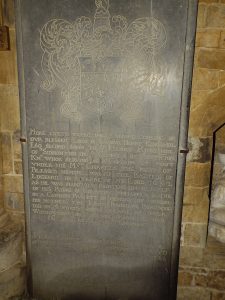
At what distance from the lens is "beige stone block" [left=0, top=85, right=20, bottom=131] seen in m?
2.40

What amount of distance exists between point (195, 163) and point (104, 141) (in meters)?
0.75

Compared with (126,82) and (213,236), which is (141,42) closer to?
(126,82)

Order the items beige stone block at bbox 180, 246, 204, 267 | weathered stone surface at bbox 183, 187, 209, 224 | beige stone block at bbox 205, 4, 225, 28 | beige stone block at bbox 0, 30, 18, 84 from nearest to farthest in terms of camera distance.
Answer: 1. beige stone block at bbox 205, 4, 225, 28
2. beige stone block at bbox 0, 30, 18, 84
3. weathered stone surface at bbox 183, 187, 209, 224
4. beige stone block at bbox 180, 246, 204, 267

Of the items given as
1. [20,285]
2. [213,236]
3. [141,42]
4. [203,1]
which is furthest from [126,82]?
[20,285]

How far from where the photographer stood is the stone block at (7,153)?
2.51 m

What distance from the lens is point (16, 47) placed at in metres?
2.28

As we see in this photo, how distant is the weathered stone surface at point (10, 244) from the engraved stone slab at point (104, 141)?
111 millimetres

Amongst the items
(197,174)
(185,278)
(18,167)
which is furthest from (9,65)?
(185,278)

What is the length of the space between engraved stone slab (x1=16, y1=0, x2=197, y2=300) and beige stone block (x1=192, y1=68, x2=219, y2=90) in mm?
74

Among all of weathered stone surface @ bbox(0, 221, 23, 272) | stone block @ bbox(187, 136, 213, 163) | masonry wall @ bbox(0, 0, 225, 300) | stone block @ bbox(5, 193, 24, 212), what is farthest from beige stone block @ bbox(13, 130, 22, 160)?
stone block @ bbox(187, 136, 213, 163)

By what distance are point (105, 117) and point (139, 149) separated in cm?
37

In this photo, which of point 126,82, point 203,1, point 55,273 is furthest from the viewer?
point 55,273

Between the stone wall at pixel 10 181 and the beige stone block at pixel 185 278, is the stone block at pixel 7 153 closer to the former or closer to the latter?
the stone wall at pixel 10 181

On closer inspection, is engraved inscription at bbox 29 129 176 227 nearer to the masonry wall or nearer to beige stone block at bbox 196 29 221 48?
the masonry wall
